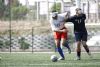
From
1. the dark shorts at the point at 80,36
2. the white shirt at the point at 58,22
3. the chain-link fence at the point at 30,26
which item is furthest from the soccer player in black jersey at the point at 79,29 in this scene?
the chain-link fence at the point at 30,26

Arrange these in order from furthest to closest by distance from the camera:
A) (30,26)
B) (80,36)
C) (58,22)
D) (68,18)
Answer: (30,26) < (58,22) < (68,18) < (80,36)

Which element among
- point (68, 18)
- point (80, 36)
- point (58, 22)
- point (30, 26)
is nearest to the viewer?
point (80, 36)

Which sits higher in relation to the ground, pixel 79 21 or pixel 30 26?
pixel 79 21

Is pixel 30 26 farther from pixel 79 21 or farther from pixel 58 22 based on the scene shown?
pixel 79 21

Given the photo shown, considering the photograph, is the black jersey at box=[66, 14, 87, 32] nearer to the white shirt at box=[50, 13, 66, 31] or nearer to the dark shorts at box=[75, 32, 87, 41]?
the dark shorts at box=[75, 32, 87, 41]

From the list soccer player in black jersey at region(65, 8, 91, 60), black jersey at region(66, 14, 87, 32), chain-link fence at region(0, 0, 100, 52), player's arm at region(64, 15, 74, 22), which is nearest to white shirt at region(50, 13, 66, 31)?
player's arm at region(64, 15, 74, 22)

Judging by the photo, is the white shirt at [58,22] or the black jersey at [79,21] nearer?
the black jersey at [79,21]

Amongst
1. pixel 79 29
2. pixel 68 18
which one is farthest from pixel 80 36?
pixel 68 18

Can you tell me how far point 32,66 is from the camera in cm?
1406

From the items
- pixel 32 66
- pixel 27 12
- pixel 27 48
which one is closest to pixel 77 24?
pixel 32 66

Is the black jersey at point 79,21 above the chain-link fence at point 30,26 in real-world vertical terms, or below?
above

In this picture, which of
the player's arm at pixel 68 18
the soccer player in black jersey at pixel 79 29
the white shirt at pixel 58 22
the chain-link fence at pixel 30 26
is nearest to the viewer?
the soccer player in black jersey at pixel 79 29

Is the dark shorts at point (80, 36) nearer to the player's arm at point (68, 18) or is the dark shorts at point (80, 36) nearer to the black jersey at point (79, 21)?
the black jersey at point (79, 21)

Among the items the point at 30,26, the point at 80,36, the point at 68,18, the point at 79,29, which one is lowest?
the point at 30,26
